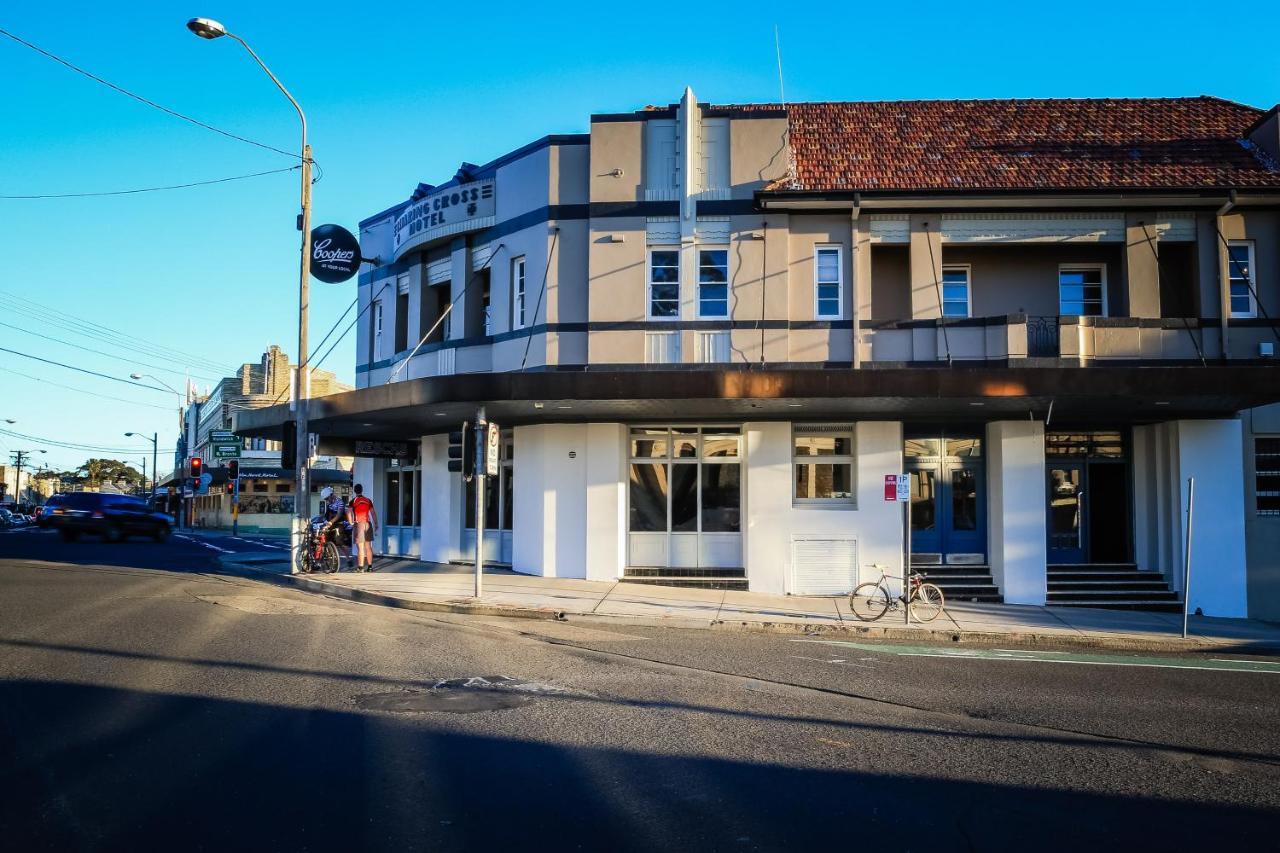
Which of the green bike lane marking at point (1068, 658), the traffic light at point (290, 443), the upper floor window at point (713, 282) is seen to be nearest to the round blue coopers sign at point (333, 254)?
the traffic light at point (290, 443)

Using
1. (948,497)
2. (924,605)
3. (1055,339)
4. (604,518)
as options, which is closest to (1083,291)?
(1055,339)

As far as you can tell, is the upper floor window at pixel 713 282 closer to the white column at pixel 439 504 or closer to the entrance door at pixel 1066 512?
the white column at pixel 439 504

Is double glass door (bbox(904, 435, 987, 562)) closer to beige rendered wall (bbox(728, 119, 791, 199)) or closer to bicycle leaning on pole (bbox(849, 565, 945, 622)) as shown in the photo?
bicycle leaning on pole (bbox(849, 565, 945, 622))

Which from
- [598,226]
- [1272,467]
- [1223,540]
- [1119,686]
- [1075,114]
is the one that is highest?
[1075,114]

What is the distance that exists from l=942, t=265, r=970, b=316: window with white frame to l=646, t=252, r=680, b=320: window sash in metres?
5.16

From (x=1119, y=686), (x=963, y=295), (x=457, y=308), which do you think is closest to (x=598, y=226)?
(x=457, y=308)

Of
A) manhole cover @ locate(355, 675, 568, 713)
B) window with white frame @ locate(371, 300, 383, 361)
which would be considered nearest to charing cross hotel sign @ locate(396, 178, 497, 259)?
window with white frame @ locate(371, 300, 383, 361)

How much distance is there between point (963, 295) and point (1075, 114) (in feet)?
18.1

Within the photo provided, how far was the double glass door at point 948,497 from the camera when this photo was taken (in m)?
19.0

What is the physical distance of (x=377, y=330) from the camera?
24.5 meters

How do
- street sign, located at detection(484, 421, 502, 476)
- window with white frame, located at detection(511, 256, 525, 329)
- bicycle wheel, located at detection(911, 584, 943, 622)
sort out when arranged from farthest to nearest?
window with white frame, located at detection(511, 256, 525, 329), street sign, located at detection(484, 421, 502, 476), bicycle wheel, located at detection(911, 584, 943, 622)

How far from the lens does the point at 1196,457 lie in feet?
59.1

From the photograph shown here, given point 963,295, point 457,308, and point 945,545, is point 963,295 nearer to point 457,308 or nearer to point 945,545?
point 945,545

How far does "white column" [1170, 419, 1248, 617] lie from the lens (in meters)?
17.6
